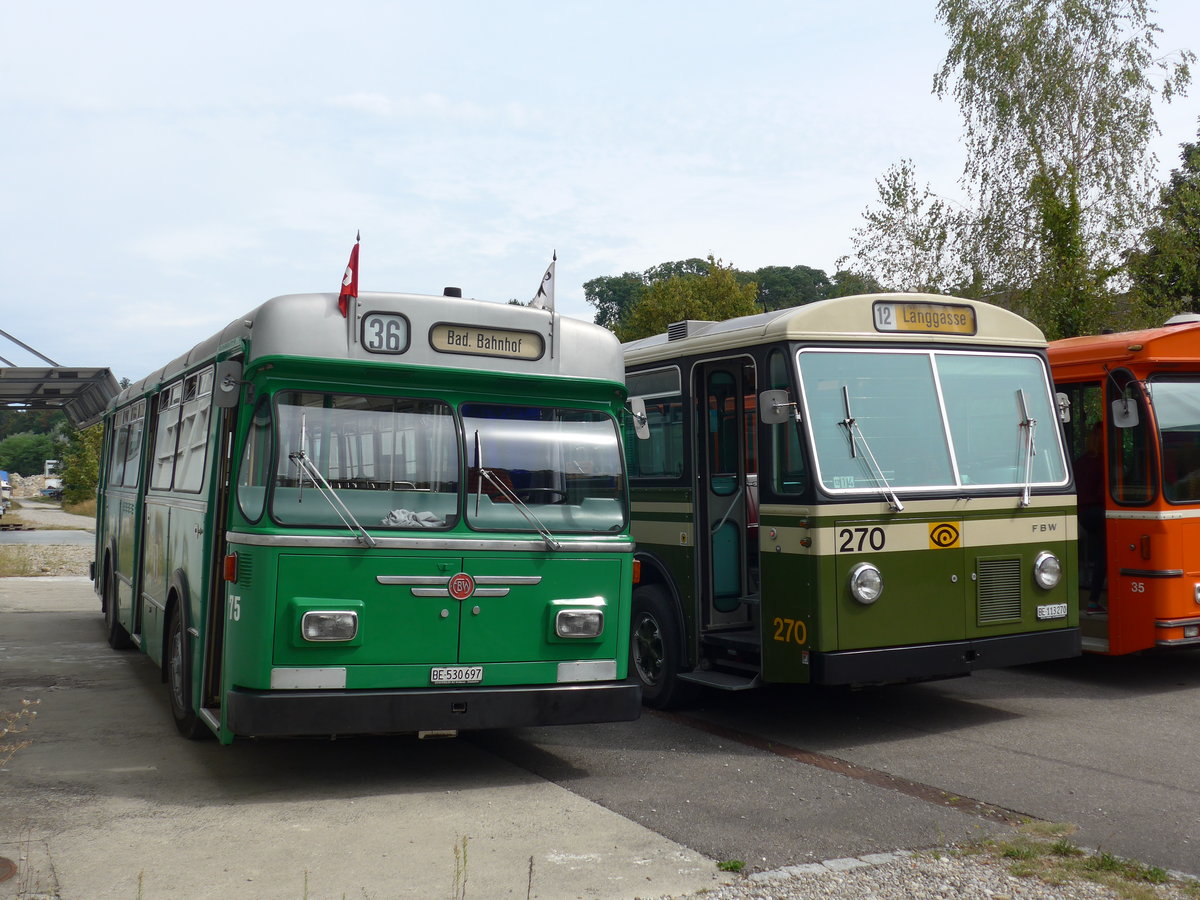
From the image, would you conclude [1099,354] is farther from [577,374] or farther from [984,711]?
[577,374]

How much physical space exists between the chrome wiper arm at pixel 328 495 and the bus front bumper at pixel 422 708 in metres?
0.84

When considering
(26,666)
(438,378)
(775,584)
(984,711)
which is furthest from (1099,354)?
(26,666)

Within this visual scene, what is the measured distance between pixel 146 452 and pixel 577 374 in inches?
204

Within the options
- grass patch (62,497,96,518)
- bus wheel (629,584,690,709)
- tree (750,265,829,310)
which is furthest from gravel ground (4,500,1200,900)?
tree (750,265,829,310)

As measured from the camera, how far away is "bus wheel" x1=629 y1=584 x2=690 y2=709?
9.26 metres

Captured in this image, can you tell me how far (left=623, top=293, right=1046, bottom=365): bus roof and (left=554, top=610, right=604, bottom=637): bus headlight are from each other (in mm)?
2327

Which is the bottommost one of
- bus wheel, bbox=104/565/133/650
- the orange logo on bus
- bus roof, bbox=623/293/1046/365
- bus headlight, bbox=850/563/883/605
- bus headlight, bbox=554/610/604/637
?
bus wheel, bbox=104/565/133/650

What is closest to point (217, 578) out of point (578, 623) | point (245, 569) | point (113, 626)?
point (245, 569)

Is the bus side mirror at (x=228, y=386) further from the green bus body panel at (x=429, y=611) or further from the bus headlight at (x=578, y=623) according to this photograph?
the bus headlight at (x=578, y=623)

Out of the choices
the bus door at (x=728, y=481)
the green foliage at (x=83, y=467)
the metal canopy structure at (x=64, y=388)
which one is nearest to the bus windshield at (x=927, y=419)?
the bus door at (x=728, y=481)

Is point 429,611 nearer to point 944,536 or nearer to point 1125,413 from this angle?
point 944,536

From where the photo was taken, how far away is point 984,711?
9.16m

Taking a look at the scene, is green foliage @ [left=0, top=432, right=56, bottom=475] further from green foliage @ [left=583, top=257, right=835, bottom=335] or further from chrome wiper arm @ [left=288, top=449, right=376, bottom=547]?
chrome wiper arm @ [left=288, top=449, right=376, bottom=547]

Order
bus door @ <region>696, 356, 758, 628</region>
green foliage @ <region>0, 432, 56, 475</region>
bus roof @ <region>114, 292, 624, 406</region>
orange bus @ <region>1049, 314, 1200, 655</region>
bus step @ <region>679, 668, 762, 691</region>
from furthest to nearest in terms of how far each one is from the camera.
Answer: green foliage @ <region>0, 432, 56, 475</region> → orange bus @ <region>1049, 314, 1200, 655</region> → bus door @ <region>696, 356, 758, 628</region> → bus step @ <region>679, 668, 762, 691</region> → bus roof @ <region>114, 292, 624, 406</region>
